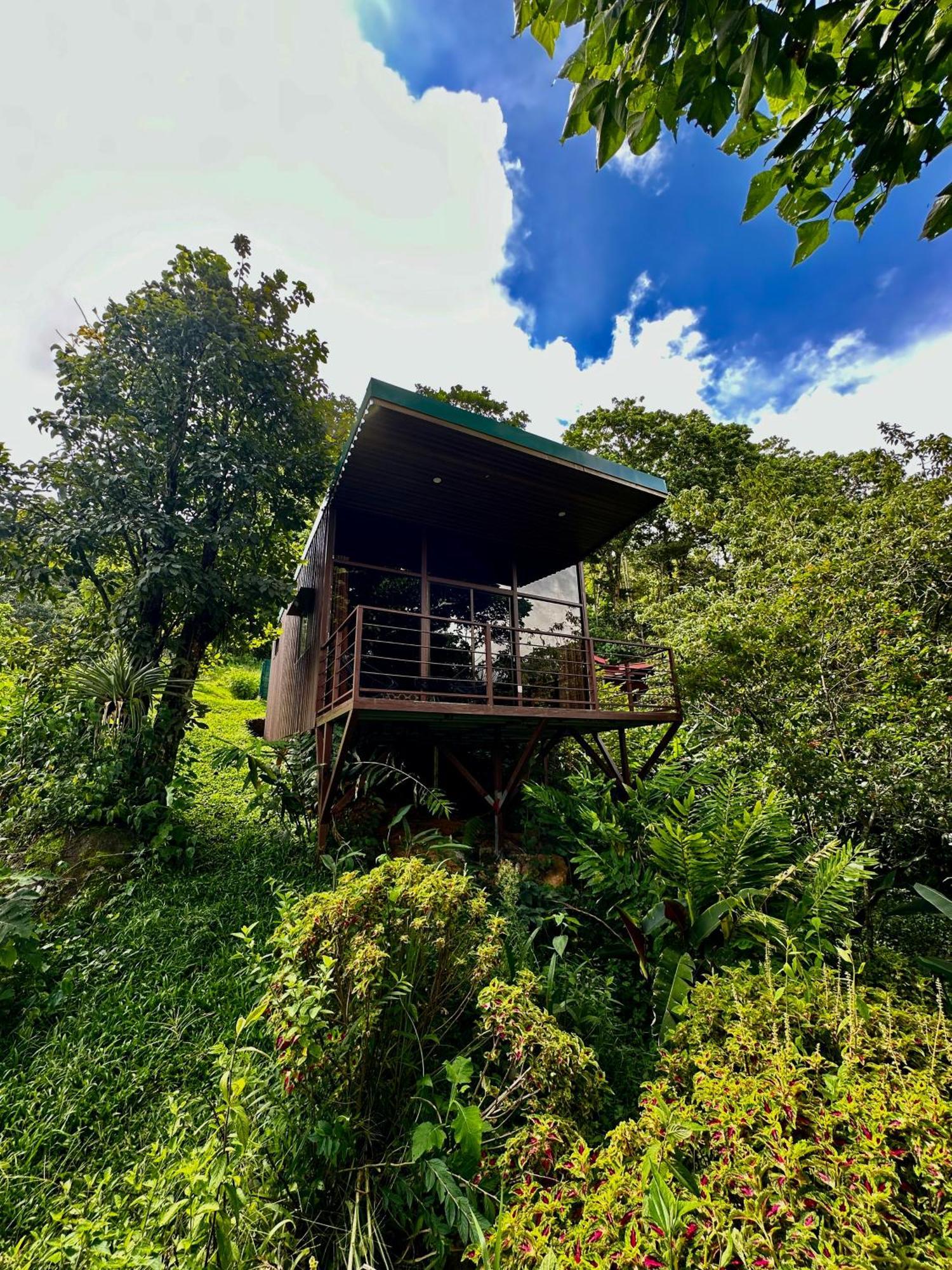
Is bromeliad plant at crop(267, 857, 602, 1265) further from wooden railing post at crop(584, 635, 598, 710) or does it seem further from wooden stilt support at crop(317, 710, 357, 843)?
wooden railing post at crop(584, 635, 598, 710)

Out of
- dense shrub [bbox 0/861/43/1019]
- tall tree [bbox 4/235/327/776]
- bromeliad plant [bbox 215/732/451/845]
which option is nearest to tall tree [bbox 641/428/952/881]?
bromeliad plant [bbox 215/732/451/845]

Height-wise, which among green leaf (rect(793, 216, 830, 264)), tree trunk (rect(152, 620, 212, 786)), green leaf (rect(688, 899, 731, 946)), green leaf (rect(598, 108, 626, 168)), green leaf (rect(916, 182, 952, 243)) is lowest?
green leaf (rect(688, 899, 731, 946))

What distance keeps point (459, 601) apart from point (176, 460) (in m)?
4.30

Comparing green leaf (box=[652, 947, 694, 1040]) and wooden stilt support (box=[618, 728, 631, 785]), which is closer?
green leaf (box=[652, 947, 694, 1040])

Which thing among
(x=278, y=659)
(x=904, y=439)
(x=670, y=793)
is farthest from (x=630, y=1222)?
(x=904, y=439)

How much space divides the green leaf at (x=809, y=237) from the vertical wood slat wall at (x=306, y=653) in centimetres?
587

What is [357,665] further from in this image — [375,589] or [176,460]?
[176,460]

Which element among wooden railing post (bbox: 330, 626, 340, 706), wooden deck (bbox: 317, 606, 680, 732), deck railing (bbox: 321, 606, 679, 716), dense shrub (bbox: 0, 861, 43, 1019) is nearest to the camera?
dense shrub (bbox: 0, 861, 43, 1019)

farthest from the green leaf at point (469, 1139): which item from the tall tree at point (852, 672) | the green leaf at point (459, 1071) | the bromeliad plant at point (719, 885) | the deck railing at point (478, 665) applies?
the tall tree at point (852, 672)

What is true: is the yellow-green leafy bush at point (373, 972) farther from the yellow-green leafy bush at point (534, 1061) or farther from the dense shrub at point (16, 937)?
the dense shrub at point (16, 937)

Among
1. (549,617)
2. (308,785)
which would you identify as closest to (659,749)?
(549,617)

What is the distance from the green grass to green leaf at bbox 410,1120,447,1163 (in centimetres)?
163

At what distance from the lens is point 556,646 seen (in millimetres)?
7703

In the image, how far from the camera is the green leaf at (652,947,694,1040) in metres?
3.25
